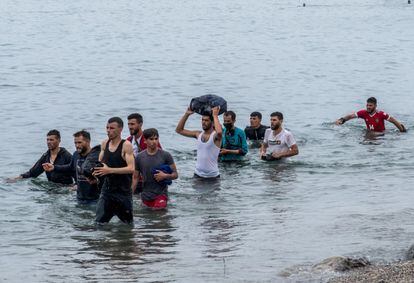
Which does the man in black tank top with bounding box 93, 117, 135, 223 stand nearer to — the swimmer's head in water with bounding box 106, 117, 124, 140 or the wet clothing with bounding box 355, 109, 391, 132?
the swimmer's head in water with bounding box 106, 117, 124, 140

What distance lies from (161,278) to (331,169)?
9.83 metres

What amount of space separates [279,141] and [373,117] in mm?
5743

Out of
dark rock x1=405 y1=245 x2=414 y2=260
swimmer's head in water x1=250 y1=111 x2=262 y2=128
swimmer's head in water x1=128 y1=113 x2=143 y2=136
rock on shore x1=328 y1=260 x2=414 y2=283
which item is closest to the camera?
rock on shore x1=328 y1=260 x2=414 y2=283

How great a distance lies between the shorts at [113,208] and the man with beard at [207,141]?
8.92 feet

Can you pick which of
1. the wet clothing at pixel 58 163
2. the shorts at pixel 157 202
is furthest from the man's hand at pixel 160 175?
the wet clothing at pixel 58 163

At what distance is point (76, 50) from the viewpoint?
49.4 m

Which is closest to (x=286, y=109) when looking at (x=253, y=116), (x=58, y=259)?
(x=253, y=116)

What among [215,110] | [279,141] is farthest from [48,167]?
[279,141]

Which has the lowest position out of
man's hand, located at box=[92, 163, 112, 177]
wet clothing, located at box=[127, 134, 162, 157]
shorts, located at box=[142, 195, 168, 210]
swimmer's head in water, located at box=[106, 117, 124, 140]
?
shorts, located at box=[142, 195, 168, 210]

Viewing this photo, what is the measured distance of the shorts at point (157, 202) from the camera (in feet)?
51.4

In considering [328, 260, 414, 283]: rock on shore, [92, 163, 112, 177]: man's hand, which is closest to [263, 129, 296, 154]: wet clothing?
[92, 163, 112, 177]: man's hand

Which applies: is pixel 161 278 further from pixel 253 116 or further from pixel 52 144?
pixel 253 116

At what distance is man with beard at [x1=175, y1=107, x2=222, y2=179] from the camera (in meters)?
16.7

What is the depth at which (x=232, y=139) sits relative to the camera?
19562mm
